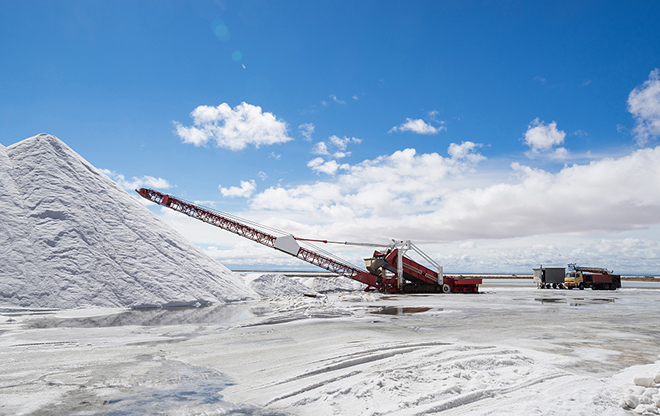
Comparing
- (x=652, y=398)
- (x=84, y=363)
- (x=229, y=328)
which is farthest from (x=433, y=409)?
(x=229, y=328)

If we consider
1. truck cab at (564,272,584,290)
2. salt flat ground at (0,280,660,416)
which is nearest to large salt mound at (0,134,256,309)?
salt flat ground at (0,280,660,416)

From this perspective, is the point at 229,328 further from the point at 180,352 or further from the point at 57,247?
the point at 57,247

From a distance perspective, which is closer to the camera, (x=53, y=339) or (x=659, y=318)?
(x=53, y=339)

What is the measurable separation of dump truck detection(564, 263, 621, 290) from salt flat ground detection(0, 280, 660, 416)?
97.4 feet

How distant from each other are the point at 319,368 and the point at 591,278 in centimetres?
4056

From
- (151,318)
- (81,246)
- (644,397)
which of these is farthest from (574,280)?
(81,246)

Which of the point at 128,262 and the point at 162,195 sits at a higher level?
the point at 162,195

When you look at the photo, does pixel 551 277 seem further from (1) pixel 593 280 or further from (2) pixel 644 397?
(2) pixel 644 397

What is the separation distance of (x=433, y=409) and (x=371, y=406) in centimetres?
74

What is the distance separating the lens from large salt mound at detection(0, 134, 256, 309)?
45.8 feet

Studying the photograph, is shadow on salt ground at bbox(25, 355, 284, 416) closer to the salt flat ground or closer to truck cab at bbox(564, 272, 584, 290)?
the salt flat ground

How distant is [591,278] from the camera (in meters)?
35.4

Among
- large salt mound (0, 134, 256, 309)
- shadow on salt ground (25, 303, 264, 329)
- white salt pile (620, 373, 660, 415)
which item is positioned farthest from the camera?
large salt mound (0, 134, 256, 309)

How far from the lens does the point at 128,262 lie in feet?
53.8
